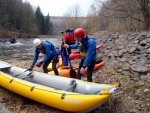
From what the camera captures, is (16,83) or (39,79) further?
(39,79)

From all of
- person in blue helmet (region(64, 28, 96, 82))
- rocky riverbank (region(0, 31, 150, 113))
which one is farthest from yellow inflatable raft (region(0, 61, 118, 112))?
person in blue helmet (region(64, 28, 96, 82))

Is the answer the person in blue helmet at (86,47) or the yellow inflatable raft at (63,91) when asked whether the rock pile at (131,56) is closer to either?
the person in blue helmet at (86,47)

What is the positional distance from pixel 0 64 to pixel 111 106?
4.70m

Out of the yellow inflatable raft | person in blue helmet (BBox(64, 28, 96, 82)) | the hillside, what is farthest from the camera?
person in blue helmet (BBox(64, 28, 96, 82))

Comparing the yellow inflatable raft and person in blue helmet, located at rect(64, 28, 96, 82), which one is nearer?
the yellow inflatable raft

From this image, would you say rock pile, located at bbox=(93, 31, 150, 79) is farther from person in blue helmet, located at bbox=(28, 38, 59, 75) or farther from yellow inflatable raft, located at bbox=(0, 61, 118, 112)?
person in blue helmet, located at bbox=(28, 38, 59, 75)

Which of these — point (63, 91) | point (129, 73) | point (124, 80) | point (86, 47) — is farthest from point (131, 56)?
point (63, 91)

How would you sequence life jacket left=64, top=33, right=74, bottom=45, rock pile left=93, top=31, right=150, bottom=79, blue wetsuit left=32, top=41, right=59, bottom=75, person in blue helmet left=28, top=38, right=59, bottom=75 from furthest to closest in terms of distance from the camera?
1. life jacket left=64, top=33, right=74, bottom=45
2. rock pile left=93, top=31, right=150, bottom=79
3. blue wetsuit left=32, top=41, right=59, bottom=75
4. person in blue helmet left=28, top=38, right=59, bottom=75

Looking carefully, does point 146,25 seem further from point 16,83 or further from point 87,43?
point 16,83

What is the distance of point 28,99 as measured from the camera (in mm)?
5828

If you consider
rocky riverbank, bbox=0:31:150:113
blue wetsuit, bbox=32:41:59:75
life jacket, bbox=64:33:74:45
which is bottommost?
rocky riverbank, bbox=0:31:150:113

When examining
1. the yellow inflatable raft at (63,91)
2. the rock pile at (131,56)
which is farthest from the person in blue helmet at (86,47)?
the rock pile at (131,56)

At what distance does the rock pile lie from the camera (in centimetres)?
653

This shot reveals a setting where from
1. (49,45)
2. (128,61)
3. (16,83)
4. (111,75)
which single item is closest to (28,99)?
(16,83)
